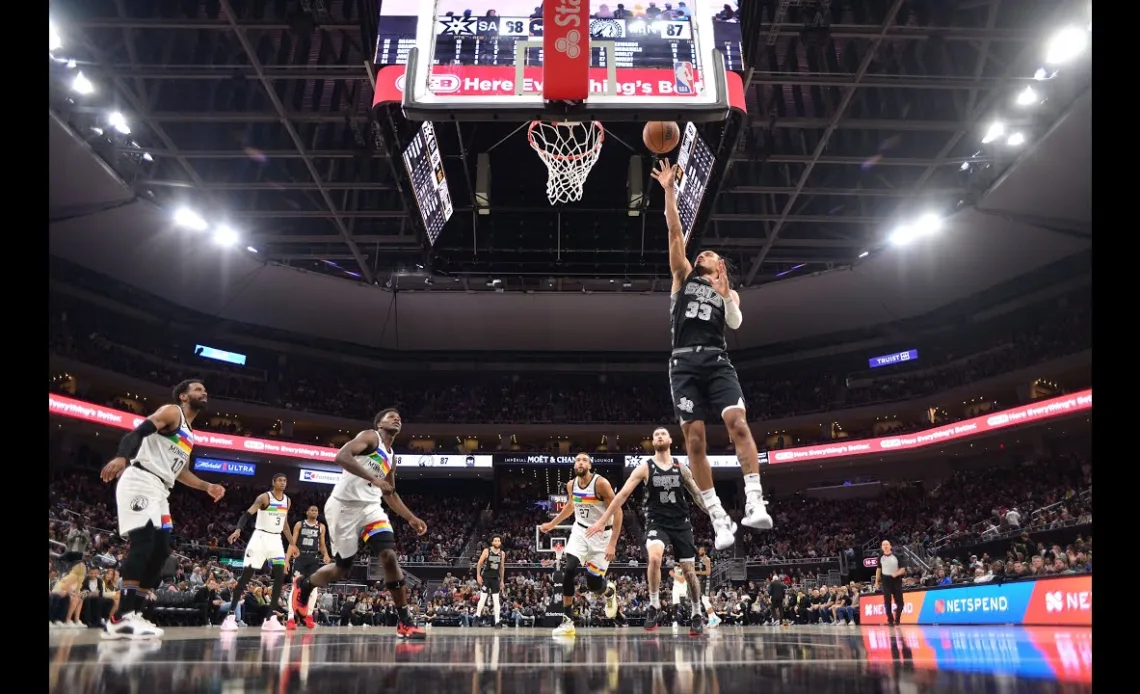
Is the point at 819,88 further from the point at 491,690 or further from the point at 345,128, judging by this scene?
the point at 491,690

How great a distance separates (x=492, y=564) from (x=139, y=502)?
13.0 meters

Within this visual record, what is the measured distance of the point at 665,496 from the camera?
890 centimetres

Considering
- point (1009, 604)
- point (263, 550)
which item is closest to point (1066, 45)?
point (1009, 604)

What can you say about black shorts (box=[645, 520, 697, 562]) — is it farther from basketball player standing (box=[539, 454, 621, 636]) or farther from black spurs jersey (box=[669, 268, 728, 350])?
black spurs jersey (box=[669, 268, 728, 350])

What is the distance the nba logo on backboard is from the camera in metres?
6.85

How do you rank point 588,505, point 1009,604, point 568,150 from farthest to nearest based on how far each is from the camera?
point 568,150 < point 1009,604 < point 588,505

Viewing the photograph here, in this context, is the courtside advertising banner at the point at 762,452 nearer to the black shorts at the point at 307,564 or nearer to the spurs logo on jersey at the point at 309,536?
the spurs logo on jersey at the point at 309,536

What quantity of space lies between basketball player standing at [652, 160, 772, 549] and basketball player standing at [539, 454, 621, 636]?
3.19 metres

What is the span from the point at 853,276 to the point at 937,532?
10015 millimetres

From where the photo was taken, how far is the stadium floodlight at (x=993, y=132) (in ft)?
61.5

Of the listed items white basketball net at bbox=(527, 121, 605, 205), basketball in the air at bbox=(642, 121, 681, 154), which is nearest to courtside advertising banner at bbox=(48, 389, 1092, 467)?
white basketball net at bbox=(527, 121, 605, 205)

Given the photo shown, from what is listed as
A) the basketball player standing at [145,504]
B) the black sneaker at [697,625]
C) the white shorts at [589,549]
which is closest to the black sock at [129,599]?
the basketball player standing at [145,504]

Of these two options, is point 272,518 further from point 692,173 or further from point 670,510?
point 692,173

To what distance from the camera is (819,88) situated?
17609mm
